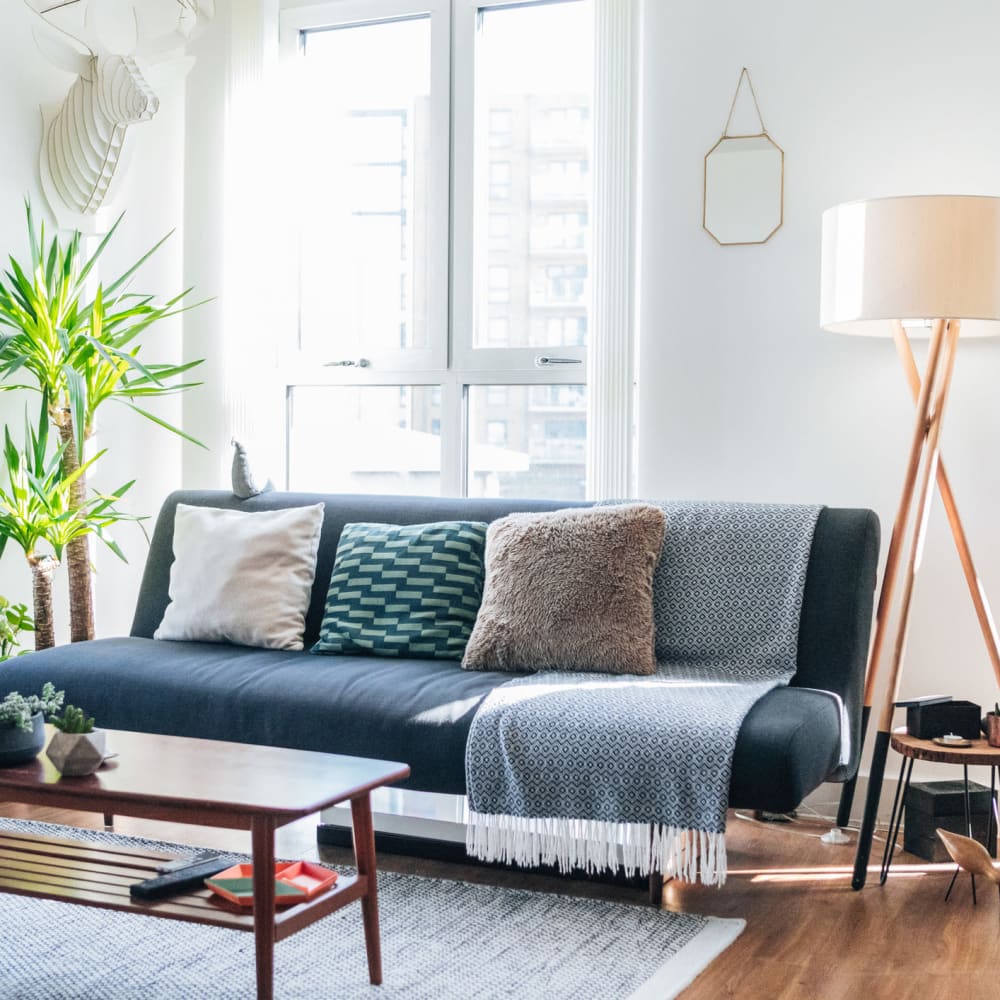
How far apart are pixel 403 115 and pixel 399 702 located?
7.70ft

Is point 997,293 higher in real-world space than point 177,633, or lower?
higher

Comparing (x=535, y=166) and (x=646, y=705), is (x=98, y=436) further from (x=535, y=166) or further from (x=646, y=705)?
(x=646, y=705)

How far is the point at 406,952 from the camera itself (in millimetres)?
2467

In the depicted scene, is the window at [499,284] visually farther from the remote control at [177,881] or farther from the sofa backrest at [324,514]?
the remote control at [177,881]

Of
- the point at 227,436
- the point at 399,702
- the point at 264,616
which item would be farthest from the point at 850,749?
the point at 227,436

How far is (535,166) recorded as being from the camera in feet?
13.7

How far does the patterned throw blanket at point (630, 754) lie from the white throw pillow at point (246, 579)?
824mm

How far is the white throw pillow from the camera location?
3.47 metres

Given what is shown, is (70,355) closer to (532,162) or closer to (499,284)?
(499,284)

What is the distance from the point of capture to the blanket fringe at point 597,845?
2.54 m

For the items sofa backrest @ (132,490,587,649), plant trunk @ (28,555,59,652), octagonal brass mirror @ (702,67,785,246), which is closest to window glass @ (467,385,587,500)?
sofa backrest @ (132,490,587,649)

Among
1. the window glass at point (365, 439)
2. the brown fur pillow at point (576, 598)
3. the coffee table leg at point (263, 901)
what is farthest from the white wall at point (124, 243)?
the coffee table leg at point (263, 901)

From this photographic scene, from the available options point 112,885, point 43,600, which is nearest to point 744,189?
point 43,600

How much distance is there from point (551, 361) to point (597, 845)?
6.10 ft
